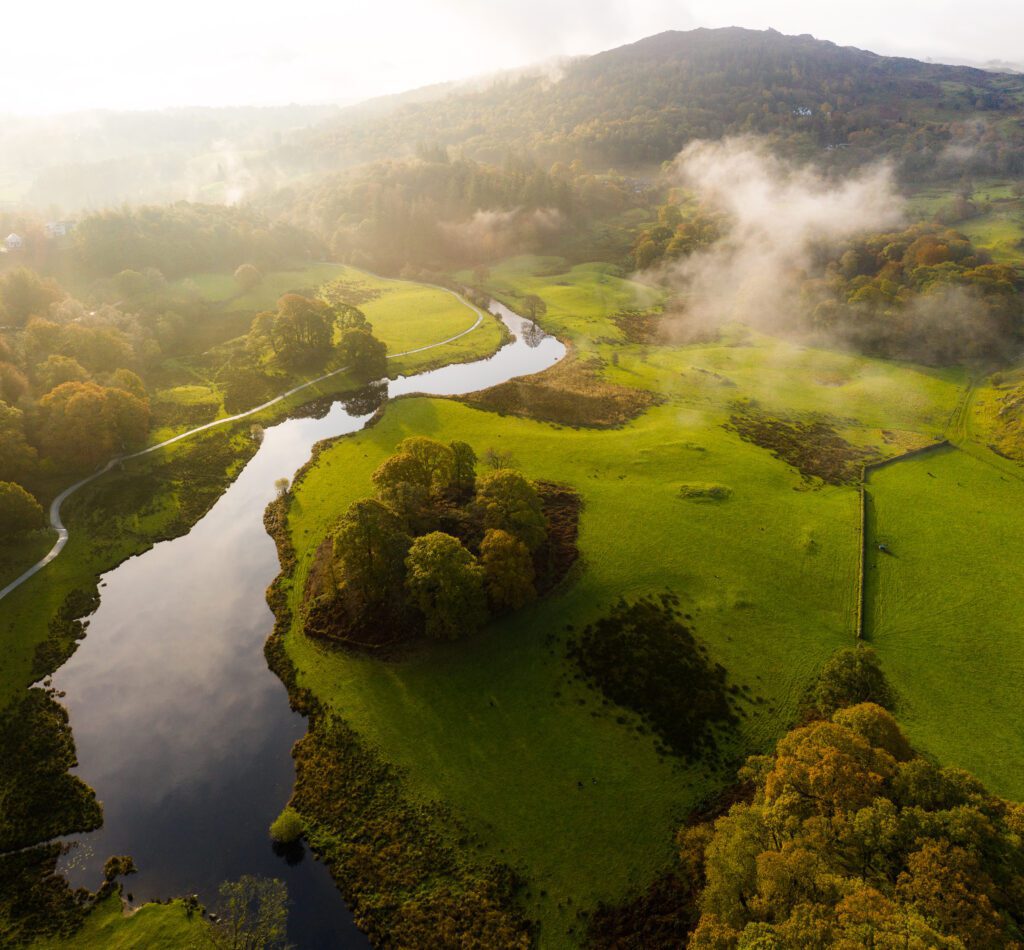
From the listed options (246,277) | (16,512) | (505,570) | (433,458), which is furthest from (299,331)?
(505,570)

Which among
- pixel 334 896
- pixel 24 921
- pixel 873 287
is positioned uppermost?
pixel 873 287

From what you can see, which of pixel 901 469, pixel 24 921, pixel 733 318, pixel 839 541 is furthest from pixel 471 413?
pixel 733 318

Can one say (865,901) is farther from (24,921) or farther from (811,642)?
(24,921)

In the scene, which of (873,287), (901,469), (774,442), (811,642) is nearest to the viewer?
(811,642)

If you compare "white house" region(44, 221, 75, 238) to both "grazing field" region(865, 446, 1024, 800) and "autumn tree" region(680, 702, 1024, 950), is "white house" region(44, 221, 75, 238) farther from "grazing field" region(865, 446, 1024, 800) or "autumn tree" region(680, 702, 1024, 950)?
"grazing field" region(865, 446, 1024, 800)

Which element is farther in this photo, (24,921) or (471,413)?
(471,413)

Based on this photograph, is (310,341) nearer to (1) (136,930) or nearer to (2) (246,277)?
(2) (246,277)
